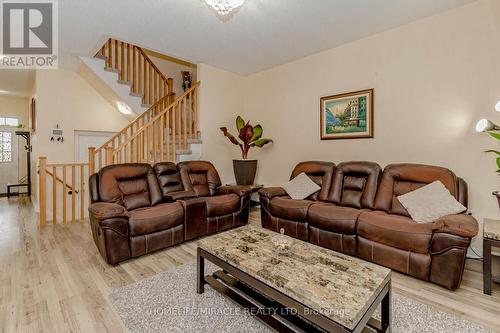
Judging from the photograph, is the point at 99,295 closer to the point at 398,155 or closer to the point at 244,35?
the point at 244,35

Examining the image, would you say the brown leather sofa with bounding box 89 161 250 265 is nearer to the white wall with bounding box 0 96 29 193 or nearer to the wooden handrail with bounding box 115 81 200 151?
the wooden handrail with bounding box 115 81 200 151

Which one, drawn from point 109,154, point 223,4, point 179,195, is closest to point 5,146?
point 109,154

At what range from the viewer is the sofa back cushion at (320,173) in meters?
3.44

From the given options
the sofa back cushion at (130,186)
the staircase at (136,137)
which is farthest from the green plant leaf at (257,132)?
the sofa back cushion at (130,186)

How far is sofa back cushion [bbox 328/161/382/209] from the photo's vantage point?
305 cm

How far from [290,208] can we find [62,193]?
4311 mm

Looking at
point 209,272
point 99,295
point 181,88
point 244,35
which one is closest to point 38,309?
point 99,295

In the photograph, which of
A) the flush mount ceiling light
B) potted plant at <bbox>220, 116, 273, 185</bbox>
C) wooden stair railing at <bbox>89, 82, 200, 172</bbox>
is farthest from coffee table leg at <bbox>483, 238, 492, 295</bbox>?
the flush mount ceiling light

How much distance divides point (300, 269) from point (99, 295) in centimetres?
169

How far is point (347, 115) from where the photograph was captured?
3.69 metres

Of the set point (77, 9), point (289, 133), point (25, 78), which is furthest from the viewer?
point (25, 78)

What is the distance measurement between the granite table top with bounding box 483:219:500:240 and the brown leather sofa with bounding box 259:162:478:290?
91 mm

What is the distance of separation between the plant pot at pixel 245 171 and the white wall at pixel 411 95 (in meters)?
0.50

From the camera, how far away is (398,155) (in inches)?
128
